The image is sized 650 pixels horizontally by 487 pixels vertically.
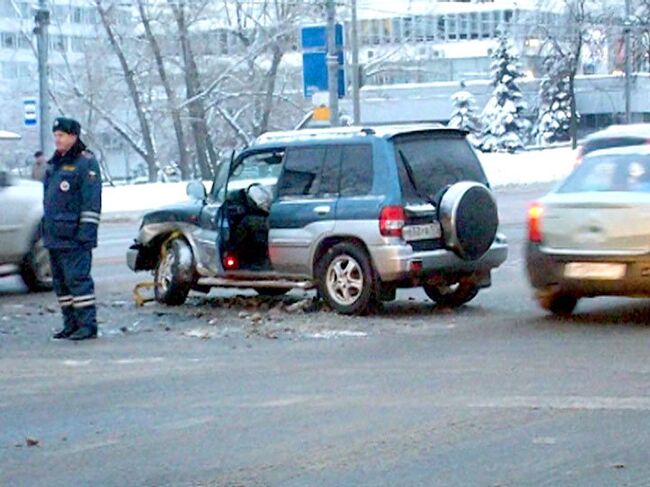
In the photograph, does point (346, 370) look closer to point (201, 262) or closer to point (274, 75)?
point (201, 262)

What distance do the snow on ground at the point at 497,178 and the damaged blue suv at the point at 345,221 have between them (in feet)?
52.5

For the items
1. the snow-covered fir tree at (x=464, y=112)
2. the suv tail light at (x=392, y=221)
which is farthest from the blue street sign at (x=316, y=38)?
the snow-covered fir tree at (x=464, y=112)

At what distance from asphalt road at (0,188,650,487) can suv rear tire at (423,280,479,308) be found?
0.92ft

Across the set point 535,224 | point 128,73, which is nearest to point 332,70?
point 535,224

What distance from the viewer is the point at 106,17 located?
1907 inches

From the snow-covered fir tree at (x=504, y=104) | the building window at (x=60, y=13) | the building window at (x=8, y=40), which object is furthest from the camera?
the building window at (x=8, y=40)

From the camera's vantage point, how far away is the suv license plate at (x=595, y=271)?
1237 centimetres

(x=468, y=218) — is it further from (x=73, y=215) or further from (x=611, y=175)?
(x=73, y=215)

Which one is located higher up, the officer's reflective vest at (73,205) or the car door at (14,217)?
the officer's reflective vest at (73,205)

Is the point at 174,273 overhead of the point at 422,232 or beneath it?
beneath

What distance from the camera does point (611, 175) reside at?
13031mm

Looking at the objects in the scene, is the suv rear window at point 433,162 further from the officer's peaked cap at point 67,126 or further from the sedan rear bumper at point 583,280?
the officer's peaked cap at point 67,126

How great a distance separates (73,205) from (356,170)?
2.72 metres

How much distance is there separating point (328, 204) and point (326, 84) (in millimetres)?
17234
